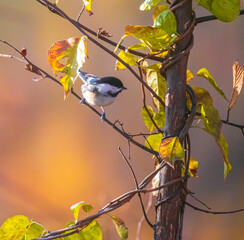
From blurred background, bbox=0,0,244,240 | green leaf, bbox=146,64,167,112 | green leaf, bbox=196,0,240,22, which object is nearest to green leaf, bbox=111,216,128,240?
green leaf, bbox=146,64,167,112

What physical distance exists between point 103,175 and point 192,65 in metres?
0.36

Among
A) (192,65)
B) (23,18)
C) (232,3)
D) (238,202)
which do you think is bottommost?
(238,202)

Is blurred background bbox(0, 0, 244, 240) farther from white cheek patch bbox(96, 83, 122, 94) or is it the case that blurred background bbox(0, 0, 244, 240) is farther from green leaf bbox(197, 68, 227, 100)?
green leaf bbox(197, 68, 227, 100)

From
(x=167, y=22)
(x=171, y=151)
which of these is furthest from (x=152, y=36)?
(x=171, y=151)

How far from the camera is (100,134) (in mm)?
985

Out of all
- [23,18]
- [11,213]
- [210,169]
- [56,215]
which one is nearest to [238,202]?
[210,169]

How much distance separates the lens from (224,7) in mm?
468

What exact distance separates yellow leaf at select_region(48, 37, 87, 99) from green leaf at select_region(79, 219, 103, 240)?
0.65 ft

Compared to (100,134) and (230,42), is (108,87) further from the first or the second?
(230,42)

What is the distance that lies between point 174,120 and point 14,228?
10.1 inches

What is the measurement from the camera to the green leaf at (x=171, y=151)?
0.44 metres

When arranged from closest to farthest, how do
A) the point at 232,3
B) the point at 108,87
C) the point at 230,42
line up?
the point at 232,3 < the point at 108,87 < the point at 230,42

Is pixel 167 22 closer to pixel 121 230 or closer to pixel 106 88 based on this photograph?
pixel 121 230

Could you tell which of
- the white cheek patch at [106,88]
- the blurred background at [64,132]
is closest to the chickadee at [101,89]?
the white cheek patch at [106,88]
